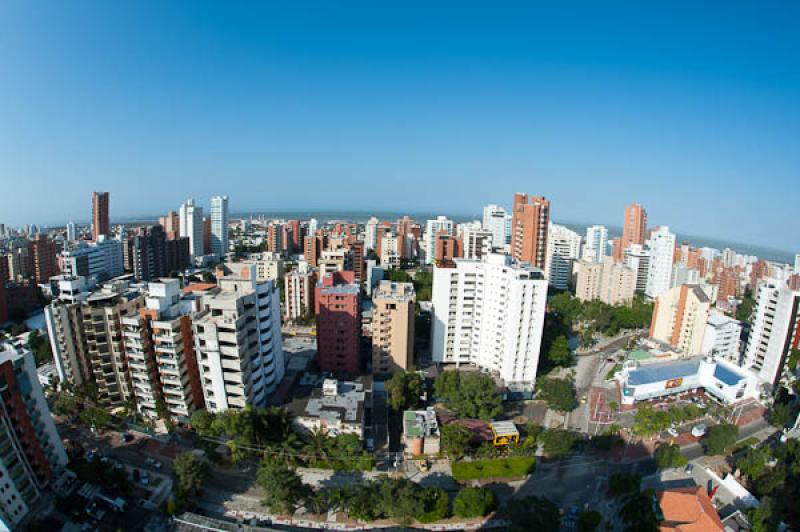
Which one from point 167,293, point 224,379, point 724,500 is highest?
point 167,293

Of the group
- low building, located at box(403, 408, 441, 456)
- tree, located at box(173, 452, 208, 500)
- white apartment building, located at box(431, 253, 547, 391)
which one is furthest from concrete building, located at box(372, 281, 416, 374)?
tree, located at box(173, 452, 208, 500)

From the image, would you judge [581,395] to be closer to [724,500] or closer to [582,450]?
[582,450]

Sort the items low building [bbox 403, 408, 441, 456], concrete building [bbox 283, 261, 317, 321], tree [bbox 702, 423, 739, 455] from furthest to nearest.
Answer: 1. concrete building [bbox 283, 261, 317, 321]
2. tree [bbox 702, 423, 739, 455]
3. low building [bbox 403, 408, 441, 456]

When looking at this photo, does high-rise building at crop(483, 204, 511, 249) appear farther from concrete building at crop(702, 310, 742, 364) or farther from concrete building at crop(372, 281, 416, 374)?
concrete building at crop(372, 281, 416, 374)

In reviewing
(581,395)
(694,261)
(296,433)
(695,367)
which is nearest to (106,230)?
(296,433)

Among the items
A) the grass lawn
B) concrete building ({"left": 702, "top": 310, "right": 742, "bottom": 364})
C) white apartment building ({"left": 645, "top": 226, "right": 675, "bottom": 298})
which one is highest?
white apartment building ({"left": 645, "top": 226, "right": 675, "bottom": 298})
